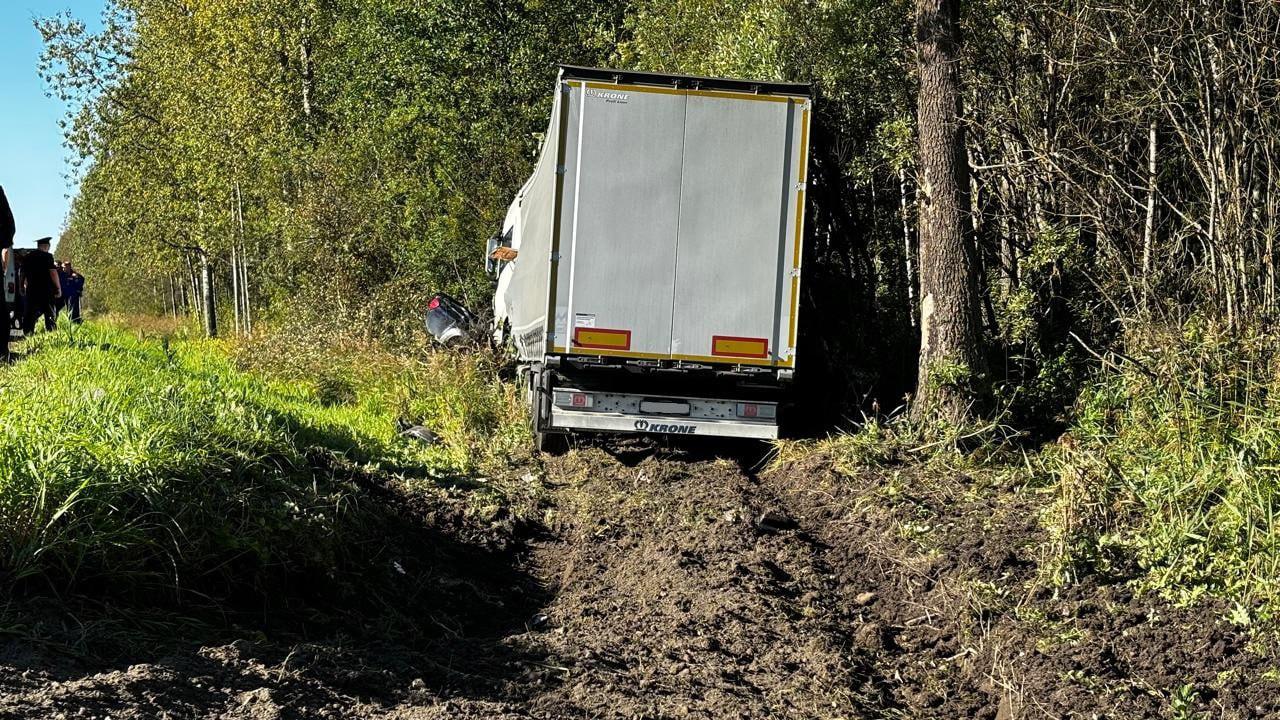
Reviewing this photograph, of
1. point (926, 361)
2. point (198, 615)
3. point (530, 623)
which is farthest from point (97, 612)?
point (926, 361)

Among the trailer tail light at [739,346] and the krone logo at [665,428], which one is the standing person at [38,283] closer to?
the krone logo at [665,428]

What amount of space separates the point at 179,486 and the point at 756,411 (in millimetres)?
5405

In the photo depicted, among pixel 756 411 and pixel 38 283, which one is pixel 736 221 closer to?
pixel 756 411

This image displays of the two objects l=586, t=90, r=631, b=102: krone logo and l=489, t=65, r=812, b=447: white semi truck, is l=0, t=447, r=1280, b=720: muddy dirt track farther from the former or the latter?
l=586, t=90, r=631, b=102: krone logo

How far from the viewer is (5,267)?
13609 mm

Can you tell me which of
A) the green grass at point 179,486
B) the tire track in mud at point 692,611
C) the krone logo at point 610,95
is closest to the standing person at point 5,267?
the green grass at point 179,486

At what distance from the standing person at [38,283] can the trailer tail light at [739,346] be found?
520 inches

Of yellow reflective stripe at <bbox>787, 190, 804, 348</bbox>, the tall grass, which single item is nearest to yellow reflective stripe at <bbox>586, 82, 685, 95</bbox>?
yellow reflective stripe at <bbox>787, 190, 804, 348</bbox>

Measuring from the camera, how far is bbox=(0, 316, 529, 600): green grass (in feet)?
16.5

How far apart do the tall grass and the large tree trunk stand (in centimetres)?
154

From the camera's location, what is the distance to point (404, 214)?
2202 cm

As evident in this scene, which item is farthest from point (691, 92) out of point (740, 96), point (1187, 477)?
point (1187, 477)

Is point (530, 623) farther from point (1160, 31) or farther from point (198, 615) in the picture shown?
point (1160, 31)

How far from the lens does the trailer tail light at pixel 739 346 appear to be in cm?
950
